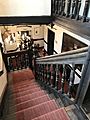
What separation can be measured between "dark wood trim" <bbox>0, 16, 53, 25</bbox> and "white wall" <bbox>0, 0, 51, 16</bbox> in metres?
0.09

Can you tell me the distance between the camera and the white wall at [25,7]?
3.24 meters

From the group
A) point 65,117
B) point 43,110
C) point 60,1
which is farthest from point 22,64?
point 65,117

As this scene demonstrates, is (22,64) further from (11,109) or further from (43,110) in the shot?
(43,110)

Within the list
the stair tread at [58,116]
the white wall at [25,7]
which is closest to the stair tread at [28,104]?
the stair tread at [58,116]

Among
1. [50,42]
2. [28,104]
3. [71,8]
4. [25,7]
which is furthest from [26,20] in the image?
[50,42]

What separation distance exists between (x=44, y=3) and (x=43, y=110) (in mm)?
2598

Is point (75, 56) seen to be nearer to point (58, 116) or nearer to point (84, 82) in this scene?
point (84, 82)

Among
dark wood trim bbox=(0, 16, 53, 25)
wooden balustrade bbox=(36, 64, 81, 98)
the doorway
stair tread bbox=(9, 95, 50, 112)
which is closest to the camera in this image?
wooden balustrade bbox=(36, 64, 81, 98)

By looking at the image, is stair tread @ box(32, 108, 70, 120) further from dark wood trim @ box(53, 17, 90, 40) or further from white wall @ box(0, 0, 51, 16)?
white wall @ box(0, 0, 51, 16)

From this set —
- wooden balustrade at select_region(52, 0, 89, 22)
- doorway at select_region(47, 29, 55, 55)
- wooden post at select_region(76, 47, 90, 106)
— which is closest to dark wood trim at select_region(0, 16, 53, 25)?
wooden balustrade at select_region(52, 0, 89, 22)

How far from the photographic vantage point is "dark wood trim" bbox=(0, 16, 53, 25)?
335cm

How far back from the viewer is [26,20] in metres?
3.48

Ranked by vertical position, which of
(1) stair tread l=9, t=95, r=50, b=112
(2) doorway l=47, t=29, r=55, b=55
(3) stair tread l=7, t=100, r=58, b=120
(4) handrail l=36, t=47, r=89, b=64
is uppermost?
(4) handrail l=36, t=47, r=89, b=64

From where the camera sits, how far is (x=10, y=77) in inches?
176
